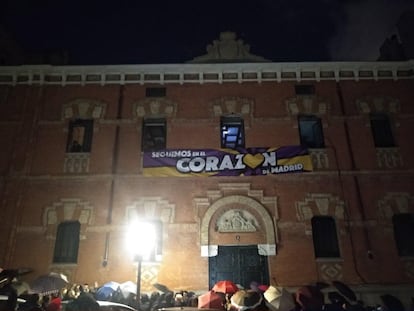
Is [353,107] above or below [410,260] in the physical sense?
above

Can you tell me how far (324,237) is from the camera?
13.8m

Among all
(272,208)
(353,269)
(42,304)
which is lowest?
(42,304)

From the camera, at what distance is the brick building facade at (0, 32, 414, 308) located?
13.2 metres

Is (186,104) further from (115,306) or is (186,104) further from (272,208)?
(115,306)

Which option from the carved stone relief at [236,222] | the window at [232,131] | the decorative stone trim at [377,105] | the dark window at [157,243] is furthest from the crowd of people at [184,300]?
the decorative stone trim at [377,105]

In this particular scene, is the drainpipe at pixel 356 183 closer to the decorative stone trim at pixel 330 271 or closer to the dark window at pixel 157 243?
the decorative stone trim at pixel 330 271

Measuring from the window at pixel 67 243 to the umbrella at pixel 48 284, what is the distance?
191 cm

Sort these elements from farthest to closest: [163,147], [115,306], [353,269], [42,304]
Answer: [163,147] → [353,269] → [42,304] → [115,306]

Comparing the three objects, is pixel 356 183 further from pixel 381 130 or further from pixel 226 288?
pixel 226 288

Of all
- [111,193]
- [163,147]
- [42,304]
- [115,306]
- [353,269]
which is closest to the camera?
[115,306]

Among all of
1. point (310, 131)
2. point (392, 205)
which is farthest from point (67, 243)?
point (392, 205)

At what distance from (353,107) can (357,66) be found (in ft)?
6.43

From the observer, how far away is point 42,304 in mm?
9359

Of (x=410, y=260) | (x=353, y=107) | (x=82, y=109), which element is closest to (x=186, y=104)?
(x=82, y=109)
